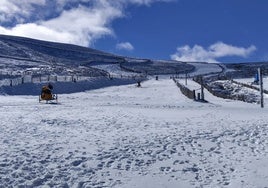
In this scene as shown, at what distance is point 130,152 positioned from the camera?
16.2 m

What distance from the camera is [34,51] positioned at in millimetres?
186750

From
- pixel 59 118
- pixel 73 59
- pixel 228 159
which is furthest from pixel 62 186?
pixel 73 59

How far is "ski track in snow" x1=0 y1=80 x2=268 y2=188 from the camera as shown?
13.3 meters

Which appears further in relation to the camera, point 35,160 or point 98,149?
point 98,149

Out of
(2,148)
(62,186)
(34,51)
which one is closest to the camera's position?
(62,186)

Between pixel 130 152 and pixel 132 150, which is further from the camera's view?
pixel 132 150

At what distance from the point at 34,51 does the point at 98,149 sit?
17543cm

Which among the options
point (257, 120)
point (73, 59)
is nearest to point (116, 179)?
point (257, 120)

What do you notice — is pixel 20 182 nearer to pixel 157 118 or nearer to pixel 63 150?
pixel 63 150

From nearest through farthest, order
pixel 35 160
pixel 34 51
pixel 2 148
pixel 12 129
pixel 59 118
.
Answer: pixel 35 160, pixel 2 148, pixel 12 129, pixel 59 118, pixel 34 51

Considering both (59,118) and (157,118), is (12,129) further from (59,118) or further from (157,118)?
(157,118)

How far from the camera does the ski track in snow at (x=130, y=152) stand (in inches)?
525

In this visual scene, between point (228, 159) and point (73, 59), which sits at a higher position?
point (73, 59)

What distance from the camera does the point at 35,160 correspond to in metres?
14.5
